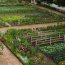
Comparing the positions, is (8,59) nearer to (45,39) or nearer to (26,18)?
(45,39)

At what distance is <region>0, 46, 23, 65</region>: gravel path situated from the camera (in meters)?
16.8

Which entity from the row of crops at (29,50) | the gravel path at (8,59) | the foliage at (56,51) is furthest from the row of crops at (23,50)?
the foliage at (56,51)

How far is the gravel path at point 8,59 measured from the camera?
16.8 m

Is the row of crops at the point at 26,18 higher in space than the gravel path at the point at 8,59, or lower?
lower

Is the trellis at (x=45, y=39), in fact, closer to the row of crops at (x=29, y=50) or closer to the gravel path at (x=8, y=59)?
the row of crops at (x=29, y=50)

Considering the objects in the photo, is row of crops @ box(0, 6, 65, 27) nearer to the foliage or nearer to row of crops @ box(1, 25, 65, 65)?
row of crops @ box(1, 25, 65, 65)

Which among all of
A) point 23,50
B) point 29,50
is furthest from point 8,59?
point 29,50

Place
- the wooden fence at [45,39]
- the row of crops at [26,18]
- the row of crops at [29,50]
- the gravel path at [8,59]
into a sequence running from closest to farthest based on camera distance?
the gravel path at [8,59] → the row of crops at [29,50] → the wooden fence at [45,39] → the row of crops at [26,18]

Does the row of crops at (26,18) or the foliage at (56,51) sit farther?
the row of crops at (26,18)

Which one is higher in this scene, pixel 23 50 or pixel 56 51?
pixel 23 50

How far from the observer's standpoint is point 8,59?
17.5 meters

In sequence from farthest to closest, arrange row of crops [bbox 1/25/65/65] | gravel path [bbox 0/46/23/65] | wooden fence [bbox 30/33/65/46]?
wooden fence [bbox 30/33/65/46], row of crops [bbox 1/25/65/65], gravel path [bbox 0/46/23/65]

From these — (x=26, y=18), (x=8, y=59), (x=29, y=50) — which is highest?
(x=29, y=50)

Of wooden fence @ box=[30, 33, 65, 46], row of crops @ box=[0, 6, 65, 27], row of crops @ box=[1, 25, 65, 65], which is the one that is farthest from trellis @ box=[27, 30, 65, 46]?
row of crops @ box=[0, 6, 65, 27]
